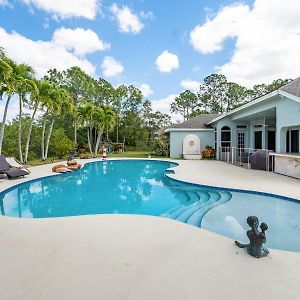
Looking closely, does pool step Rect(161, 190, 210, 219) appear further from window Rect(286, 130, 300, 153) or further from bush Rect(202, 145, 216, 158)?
bush Rect(202, 145, 216, 158)

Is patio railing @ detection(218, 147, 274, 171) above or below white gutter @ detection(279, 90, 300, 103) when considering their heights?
below

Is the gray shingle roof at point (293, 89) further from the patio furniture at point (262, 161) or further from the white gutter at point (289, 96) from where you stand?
the patio furniture at point (262, 161)

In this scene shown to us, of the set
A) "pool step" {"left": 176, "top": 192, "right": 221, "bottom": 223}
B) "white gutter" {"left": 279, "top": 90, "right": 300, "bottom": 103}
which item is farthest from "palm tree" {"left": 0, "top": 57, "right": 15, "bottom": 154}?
"white gutter" {"left": 279, "top": 90, "right": 300, "bottom": 103}

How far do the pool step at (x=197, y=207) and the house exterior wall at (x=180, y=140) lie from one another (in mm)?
13998

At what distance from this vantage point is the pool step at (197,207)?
6340mm

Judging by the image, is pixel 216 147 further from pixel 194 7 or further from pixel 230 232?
pixel 230 232

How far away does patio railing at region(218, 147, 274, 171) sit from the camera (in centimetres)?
1342

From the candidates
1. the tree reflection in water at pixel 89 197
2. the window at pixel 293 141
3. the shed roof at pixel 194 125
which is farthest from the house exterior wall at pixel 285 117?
the shed roof at pixel 194 125

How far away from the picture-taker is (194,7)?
14.7 metres

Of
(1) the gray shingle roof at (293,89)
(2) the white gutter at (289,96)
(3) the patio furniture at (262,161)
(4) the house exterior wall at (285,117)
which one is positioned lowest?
(3) the patio furniture at (262,161)

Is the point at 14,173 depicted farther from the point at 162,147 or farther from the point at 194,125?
the point at 194,125

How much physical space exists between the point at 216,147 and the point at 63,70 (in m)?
21.2

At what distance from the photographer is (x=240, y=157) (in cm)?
1755

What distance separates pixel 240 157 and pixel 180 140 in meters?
6.97
